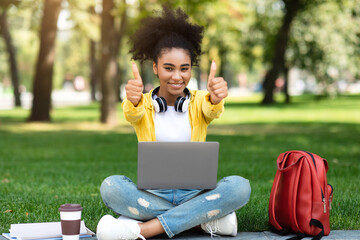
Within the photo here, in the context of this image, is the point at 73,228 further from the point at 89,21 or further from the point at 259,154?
the point at 89,21

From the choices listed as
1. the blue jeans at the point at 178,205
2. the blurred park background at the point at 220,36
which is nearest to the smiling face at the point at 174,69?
the blue jeans at the point at 178,205

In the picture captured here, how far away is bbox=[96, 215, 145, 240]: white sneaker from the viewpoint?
382cm

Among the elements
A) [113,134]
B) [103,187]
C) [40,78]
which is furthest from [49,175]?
[40,78]

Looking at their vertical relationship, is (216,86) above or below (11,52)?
below

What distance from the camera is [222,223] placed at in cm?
401

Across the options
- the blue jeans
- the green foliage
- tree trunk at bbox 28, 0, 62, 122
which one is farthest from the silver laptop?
the green foliage

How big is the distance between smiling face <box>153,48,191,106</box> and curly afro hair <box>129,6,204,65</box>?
0.09 metres

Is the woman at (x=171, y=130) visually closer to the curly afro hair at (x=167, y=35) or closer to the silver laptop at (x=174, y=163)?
the curly afro hair at (x=167, y=35)

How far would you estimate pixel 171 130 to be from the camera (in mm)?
4148

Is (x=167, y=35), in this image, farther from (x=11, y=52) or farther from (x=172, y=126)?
(x=11, y=52)

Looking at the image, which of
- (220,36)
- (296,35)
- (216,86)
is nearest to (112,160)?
(216,86)

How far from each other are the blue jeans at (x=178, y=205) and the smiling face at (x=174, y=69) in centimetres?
76

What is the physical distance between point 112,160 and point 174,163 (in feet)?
18.1

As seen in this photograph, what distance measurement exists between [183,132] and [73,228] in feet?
3.47
